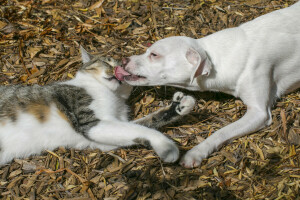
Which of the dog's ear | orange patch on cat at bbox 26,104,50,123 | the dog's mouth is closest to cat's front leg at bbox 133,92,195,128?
the dog's ear

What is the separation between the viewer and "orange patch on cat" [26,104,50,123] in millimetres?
3717

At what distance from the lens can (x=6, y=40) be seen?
5055 mm

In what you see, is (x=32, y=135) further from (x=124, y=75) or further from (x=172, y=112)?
(x=172, y=112)

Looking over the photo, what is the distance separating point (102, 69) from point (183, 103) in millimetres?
1138

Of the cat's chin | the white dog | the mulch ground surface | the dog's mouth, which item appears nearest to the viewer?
the mulch ground surface

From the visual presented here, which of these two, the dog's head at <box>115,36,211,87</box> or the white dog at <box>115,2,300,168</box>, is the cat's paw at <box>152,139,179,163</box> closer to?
the white dog at <box>115,2,300,168</box>

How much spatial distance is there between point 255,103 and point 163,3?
2.46 metres

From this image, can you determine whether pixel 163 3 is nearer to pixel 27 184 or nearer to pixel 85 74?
pixel 85 74

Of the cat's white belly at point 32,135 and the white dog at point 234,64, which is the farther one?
the white dog at point 234,64

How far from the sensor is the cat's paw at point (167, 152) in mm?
3328

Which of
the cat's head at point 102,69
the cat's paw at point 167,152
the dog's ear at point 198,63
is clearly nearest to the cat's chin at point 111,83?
the cat's head at point 102,69

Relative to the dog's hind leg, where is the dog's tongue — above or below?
above

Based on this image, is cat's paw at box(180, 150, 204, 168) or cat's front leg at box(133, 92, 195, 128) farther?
cat's front leg at box(133, 92, 195, 128)

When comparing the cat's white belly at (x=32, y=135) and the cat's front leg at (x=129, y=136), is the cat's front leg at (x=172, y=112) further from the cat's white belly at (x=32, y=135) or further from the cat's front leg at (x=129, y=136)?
the cat's white belly at (x=32, y=135)
